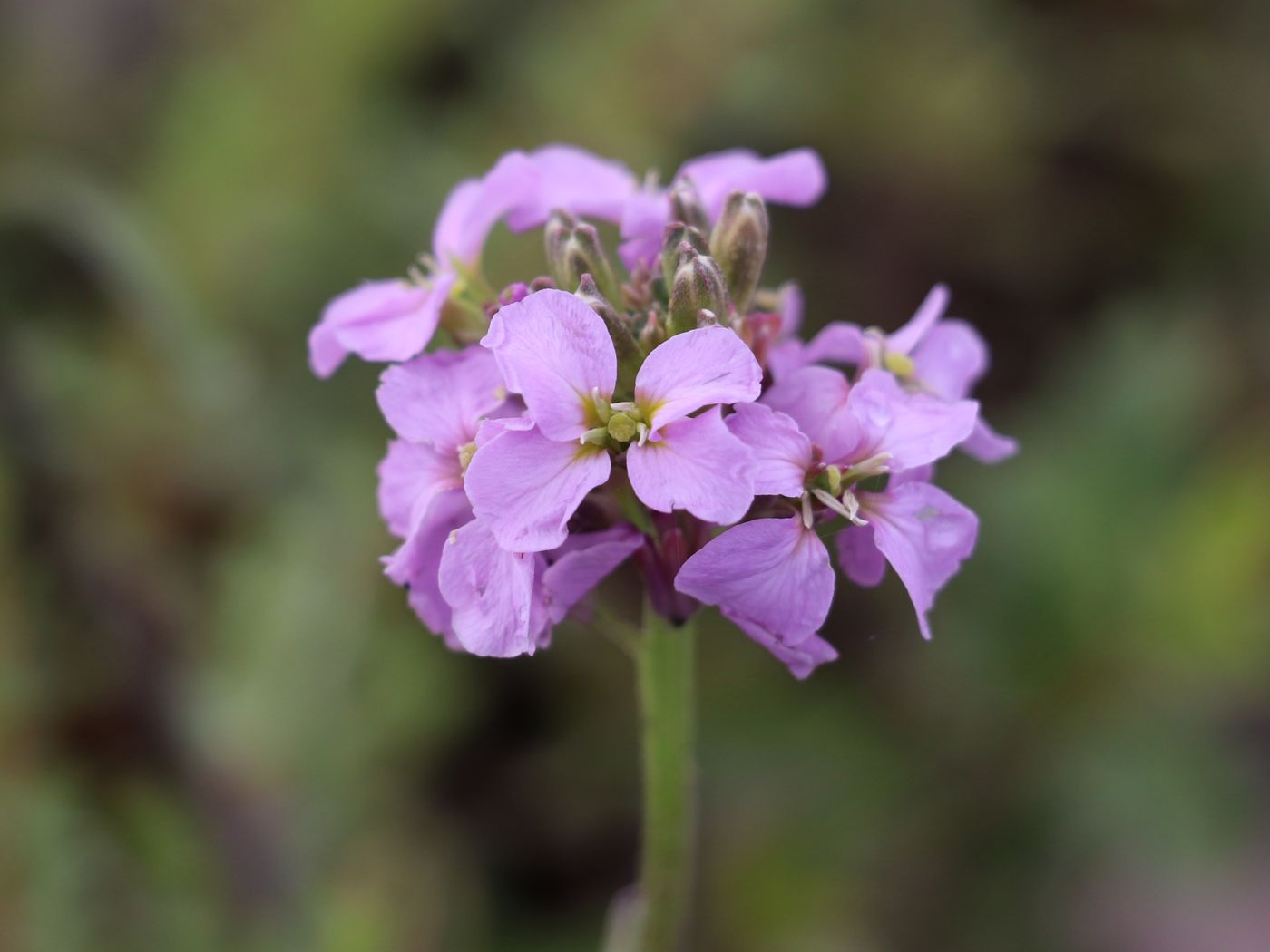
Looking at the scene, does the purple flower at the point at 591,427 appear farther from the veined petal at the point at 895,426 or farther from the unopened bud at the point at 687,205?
the unopened bud at the point at 687,205

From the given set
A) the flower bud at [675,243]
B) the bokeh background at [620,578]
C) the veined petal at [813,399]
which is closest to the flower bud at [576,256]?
the flower bud at [675,243]

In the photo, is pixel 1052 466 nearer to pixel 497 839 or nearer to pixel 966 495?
pixel 966 495

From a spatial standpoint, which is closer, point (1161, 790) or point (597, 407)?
point (597, 407)

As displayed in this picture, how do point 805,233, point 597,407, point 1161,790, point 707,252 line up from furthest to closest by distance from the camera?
point 805,233, point 1161,790, point 707,252, point 597,407

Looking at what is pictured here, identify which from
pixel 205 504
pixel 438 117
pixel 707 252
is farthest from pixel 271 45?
pixel 707 252

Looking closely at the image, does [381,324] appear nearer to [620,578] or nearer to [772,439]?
[772,439]

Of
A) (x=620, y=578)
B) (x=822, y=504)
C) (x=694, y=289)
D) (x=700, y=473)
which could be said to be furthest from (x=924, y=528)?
(x=620, y=578)
